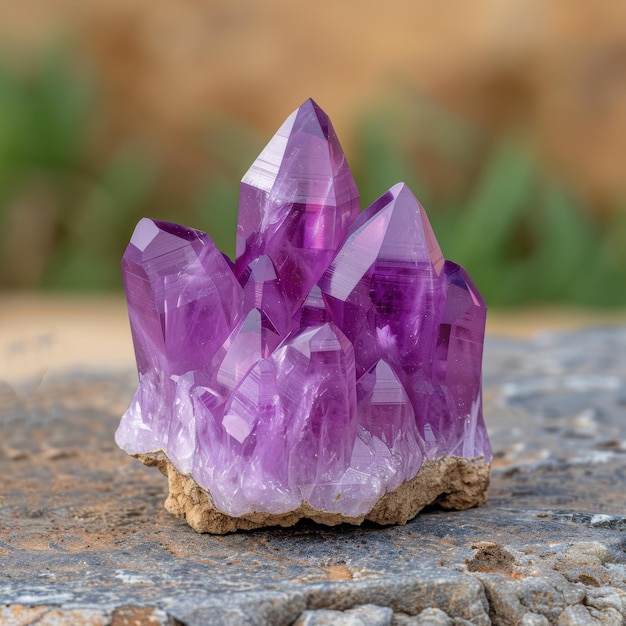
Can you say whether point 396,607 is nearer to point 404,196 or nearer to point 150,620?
point 150,620

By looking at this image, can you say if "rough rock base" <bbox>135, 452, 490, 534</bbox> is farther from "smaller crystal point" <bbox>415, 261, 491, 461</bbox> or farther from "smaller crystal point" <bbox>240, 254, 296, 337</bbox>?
"smaller crystal point" <bbox>240, 254, 296, 337</bbox>

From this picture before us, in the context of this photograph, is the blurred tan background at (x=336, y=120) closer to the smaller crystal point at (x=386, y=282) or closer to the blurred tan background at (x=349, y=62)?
the blurred tan background at (x=349, y=62)

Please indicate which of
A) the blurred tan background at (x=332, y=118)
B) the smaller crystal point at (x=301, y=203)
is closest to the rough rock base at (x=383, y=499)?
the smaller crystal point at (x=301, y=203)

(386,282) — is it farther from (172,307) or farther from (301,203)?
(172,307)

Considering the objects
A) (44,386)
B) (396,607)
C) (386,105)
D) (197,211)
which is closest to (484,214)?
(386,105)

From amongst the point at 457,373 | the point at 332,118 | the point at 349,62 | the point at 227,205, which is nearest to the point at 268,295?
the point at 457,373

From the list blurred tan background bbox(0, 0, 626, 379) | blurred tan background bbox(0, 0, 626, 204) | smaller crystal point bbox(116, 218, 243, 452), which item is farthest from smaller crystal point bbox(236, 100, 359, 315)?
blurred tan background bbox(0, 0, 626, 204)
